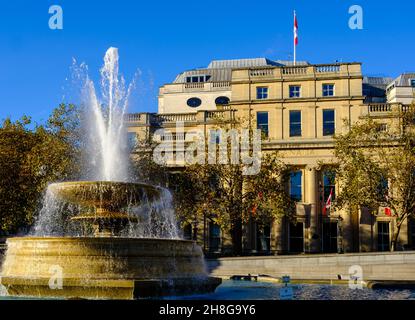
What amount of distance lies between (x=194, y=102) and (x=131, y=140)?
46.1 ft

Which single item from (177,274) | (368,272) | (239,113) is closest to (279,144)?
(239,113)

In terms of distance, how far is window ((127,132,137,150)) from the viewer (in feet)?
151

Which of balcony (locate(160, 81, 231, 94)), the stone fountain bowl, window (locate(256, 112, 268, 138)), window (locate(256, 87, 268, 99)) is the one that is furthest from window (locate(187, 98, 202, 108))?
the stone fountain bowl

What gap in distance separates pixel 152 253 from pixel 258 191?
21.1m

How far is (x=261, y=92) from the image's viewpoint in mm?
50500

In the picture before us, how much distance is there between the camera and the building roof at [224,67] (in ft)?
222

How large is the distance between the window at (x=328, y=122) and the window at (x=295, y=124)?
1.92 metres

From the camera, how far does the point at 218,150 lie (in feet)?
131

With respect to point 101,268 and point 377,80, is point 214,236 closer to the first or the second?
point 101,268

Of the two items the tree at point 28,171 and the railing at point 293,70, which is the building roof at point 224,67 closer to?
the railing at point 293,70

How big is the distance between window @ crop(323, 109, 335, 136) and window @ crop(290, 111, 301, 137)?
1917 mm

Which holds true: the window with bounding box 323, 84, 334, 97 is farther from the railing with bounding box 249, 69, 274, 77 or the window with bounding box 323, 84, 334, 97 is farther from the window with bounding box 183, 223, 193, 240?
the window with bounding box 183, 223, 193, 240
